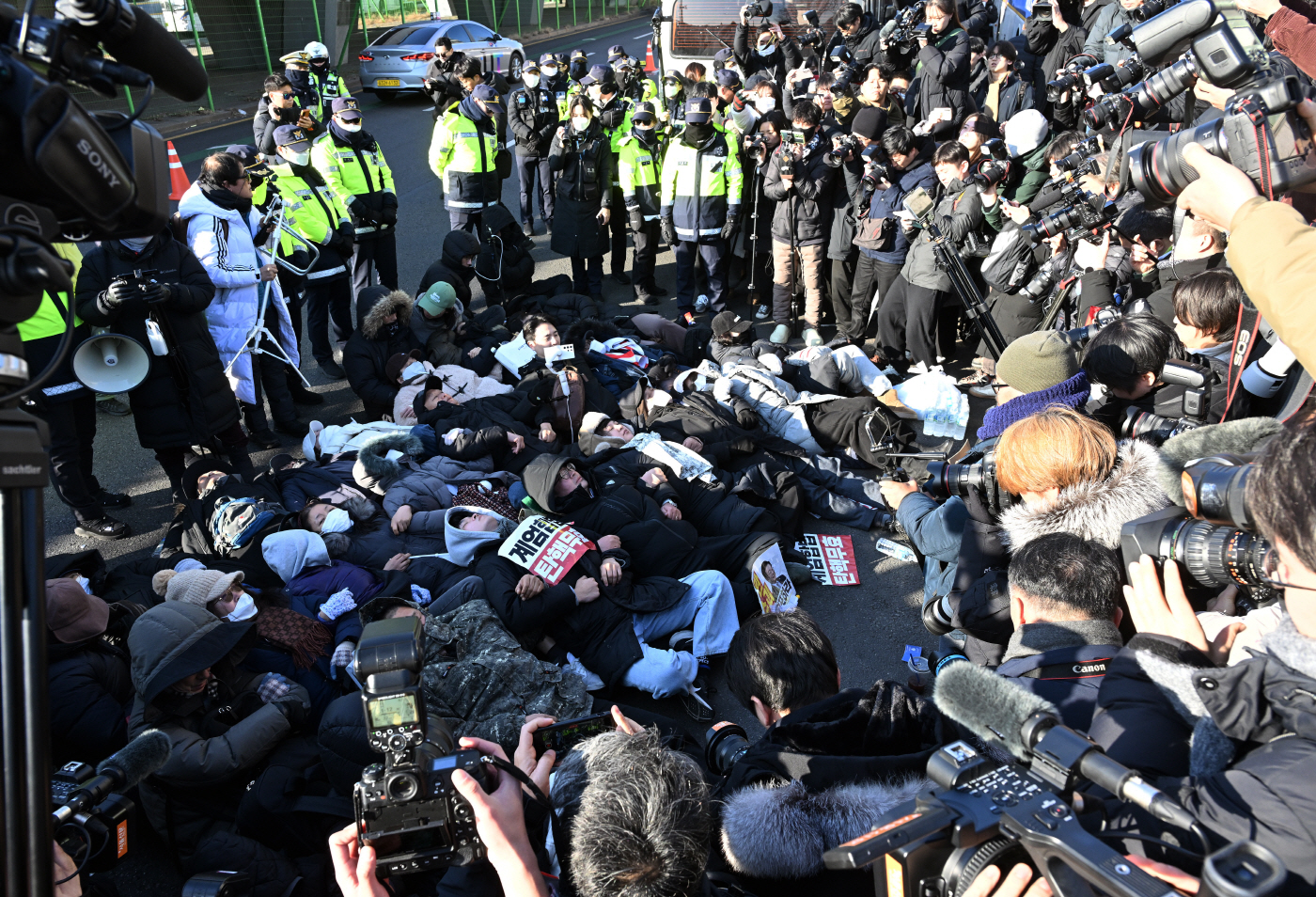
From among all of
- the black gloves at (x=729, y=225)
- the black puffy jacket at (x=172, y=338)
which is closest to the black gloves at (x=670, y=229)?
the black gloves at (x=729, y=225)

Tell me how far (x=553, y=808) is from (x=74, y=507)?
435cm

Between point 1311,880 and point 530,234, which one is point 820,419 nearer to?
point 1311,880

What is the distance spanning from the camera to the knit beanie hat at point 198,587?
3508 millimetres

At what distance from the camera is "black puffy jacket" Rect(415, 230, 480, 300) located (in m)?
7.22

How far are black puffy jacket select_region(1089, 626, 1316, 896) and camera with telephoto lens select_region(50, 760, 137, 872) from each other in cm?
214

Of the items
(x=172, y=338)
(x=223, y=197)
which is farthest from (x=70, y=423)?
(x=223, y=197)

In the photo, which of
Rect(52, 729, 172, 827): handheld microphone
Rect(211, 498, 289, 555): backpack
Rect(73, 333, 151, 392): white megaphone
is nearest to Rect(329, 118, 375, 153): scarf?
Rect(73, 333, 151, 392): white megaphone

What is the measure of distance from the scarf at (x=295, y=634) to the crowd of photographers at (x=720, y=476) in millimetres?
18

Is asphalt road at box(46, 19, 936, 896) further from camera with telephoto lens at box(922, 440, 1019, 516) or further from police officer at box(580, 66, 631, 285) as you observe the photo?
camera with telephoto lens at box(922, 440, 1019, 516)

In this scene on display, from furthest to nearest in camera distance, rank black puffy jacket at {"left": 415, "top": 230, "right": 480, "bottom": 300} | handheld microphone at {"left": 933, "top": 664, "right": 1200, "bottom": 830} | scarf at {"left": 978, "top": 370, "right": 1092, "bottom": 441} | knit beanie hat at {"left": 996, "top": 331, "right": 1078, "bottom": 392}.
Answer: black puffy jacket at {"left": 415, "top": 230, "right": 480, "bottom": 300}, knit beanie hat at {"left": 996, "top": 331, "right": 1078, "bottom": 392}, scarf at {"left": 978, "top": 370, "right": 1092, "bottom": 441}, handheld microphone at {"left": 933, "top": 664, "right": 1200, "bottom": 830}

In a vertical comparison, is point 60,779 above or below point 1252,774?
below

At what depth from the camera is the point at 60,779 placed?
203cm

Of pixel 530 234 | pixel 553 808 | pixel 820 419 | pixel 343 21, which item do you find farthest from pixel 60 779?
pixel 343 21

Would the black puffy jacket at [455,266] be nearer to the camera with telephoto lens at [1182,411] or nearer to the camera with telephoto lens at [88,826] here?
the camera with telephoto lens at [1182,411]
